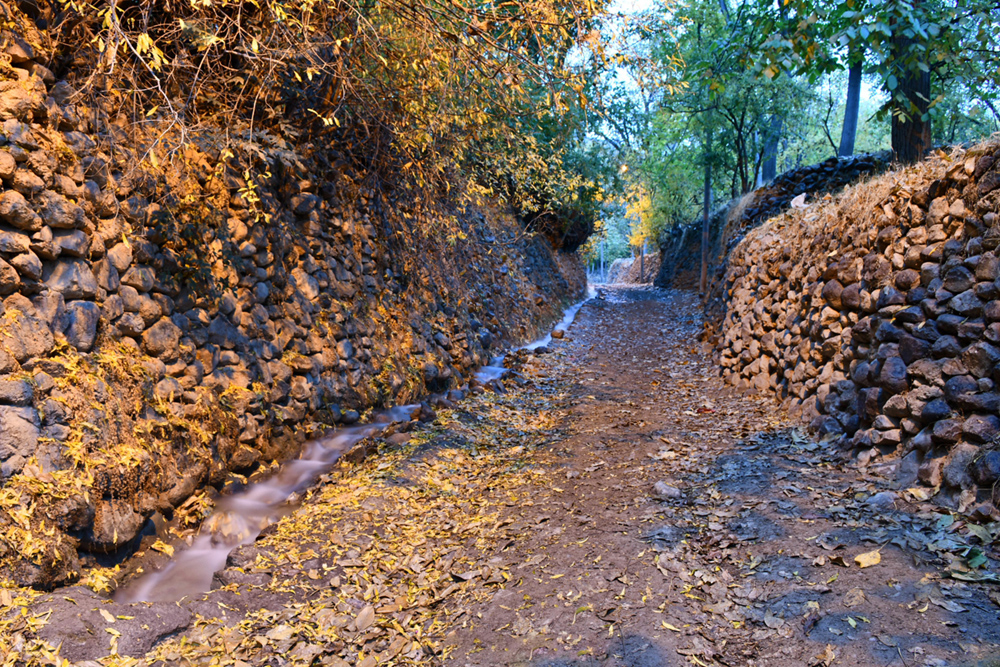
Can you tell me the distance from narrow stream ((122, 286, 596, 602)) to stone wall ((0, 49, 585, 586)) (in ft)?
0.64

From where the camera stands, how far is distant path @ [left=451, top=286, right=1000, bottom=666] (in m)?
2.74

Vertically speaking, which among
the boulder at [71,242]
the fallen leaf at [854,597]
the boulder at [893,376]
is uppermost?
the boulder at [71,242]

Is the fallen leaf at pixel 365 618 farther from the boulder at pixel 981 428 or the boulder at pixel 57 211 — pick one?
the boulder at pixel 981 428

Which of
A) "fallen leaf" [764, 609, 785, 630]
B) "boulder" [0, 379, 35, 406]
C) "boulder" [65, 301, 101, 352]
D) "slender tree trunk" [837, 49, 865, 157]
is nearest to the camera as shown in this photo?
"fallen leaf" [764, 609, 785, 630]

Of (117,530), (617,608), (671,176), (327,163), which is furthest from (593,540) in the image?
(671,176)

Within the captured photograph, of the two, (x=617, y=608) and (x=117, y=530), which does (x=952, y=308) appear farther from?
(x=117, y=530)

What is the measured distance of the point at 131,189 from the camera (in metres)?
4.29

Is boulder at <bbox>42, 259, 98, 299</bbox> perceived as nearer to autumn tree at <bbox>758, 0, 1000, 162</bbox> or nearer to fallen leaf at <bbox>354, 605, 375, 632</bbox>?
fallen leaf at <bbox>354, 605, 375, 632</bbox>

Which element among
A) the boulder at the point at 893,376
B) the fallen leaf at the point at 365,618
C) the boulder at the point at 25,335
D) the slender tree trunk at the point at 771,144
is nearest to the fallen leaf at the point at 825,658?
the fallen leaf at the point at 365,618

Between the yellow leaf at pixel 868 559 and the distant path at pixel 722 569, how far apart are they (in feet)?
0.08

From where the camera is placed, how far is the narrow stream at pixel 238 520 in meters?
3.53

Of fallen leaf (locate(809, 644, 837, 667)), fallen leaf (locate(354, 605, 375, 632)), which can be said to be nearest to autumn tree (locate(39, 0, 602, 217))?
fallen leaf (locate(354, 605, 375, 632))

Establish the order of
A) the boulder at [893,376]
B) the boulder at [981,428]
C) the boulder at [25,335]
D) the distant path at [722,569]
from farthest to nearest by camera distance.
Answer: the boulder at [893,376], the boulder at [981,428], the boulder at [25,335], the distant path at [722,569]

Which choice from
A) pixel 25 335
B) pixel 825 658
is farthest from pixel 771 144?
pixel 25 335
